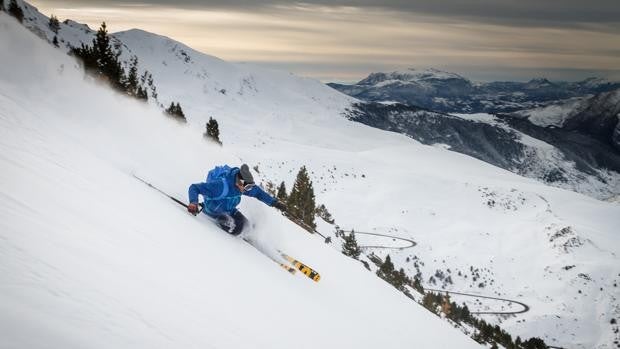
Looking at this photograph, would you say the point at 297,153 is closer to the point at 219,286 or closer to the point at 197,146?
the point at 197,146

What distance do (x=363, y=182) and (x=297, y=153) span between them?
22784 millimetres

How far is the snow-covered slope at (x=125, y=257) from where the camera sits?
12.4ft

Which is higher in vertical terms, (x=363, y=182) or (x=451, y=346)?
(x=451, y=346)

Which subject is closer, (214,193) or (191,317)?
(191,317)

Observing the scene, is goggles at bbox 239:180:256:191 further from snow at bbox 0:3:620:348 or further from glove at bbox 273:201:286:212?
snow at bbox 0:3:620:348

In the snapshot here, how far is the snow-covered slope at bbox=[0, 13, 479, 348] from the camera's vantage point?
3.79 m

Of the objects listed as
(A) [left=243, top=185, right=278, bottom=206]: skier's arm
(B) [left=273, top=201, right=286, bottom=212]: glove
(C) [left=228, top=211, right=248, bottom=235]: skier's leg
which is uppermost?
(A) [left=243, top=185, right=278, bottom=206]: skier's arm

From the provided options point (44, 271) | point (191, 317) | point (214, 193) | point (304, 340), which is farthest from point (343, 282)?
point (44, 271)

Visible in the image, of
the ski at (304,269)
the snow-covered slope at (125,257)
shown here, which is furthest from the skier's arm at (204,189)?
the ski at (304,269)

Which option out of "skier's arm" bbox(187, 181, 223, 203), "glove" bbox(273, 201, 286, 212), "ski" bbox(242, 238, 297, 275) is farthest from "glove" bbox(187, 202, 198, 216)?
"glove" bbox(273, 201, 286, 212)

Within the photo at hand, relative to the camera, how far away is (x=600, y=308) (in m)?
62.8

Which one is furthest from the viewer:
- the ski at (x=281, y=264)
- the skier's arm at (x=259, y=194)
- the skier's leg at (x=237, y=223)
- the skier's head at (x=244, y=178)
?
the ski at (x=281, y=264)

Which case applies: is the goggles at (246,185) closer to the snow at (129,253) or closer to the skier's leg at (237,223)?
the skier's leg at (237,223)

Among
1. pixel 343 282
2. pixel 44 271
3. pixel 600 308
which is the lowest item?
pixel 600 308
